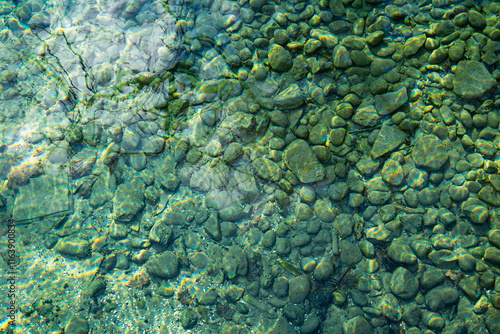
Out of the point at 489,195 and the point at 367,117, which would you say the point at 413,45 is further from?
the point at 489,195

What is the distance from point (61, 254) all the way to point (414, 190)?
4221mm

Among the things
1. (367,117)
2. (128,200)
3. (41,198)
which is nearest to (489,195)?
(367,117)

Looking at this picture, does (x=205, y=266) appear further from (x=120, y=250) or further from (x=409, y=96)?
(x=409, y=96)

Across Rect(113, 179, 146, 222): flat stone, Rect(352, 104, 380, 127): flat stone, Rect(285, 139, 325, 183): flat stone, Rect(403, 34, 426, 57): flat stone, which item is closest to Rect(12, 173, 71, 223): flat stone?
Rect(113, 179, 146, 222): flat stone

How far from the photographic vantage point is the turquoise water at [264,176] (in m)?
3.20

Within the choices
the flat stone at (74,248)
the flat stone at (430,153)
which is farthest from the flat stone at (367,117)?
the flat stone at (74,248)

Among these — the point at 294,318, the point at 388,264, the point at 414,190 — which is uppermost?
the point at 414,190

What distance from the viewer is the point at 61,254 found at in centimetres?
356

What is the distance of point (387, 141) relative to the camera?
139 inches

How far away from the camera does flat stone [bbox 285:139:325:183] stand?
139 inches

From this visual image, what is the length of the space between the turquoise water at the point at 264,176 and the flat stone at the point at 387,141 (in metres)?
0.02

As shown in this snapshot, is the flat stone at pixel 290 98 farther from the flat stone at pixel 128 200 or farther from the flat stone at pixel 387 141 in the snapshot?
the flat stone at pixel 128 200

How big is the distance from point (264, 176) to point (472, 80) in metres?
2.73

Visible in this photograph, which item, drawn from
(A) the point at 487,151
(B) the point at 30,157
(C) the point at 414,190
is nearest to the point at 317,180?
(C) the point at 414,190
